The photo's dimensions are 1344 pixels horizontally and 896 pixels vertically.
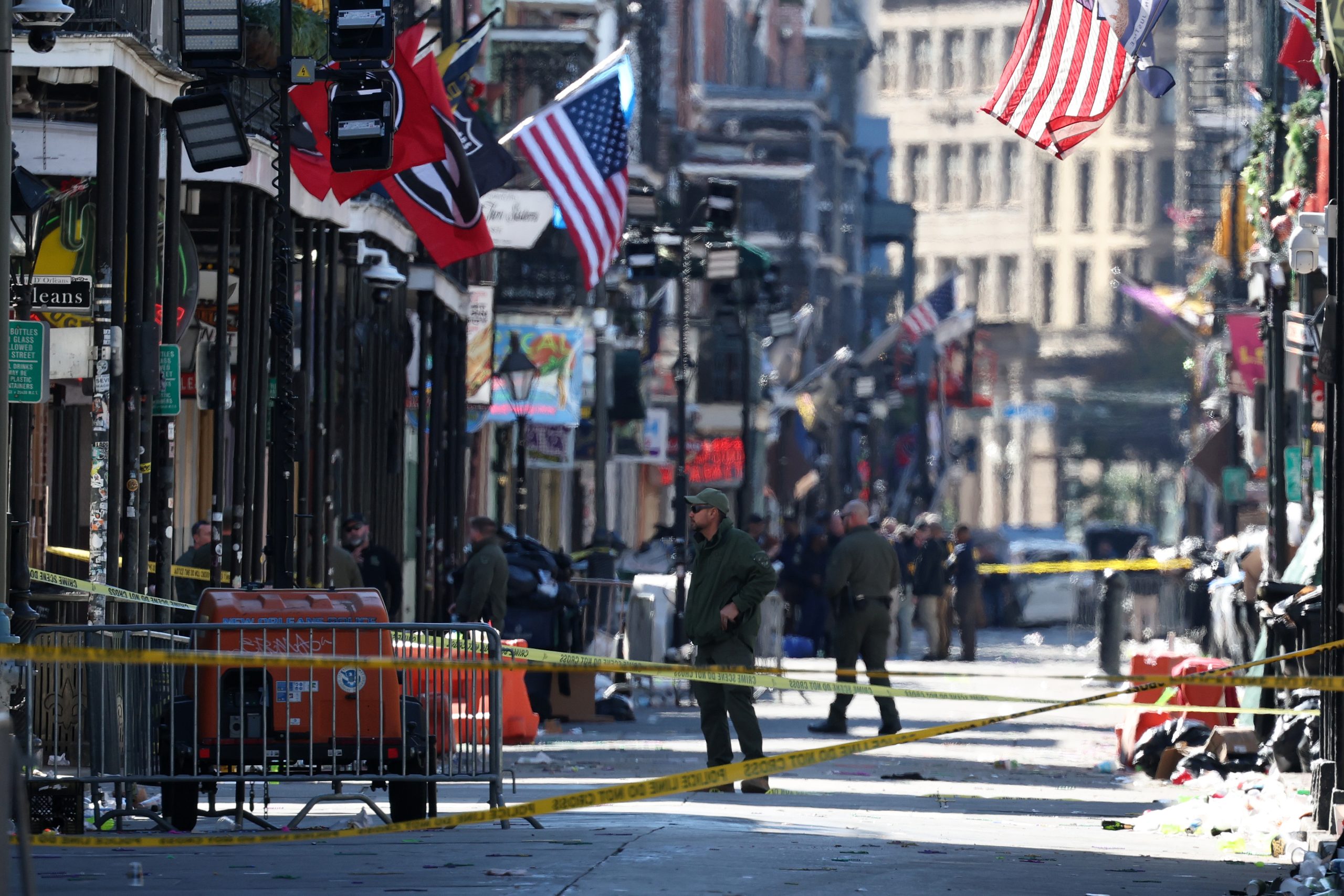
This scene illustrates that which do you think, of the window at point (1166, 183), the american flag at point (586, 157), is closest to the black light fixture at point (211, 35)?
the american flag at point (586, 157)

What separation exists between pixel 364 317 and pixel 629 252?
481 cm

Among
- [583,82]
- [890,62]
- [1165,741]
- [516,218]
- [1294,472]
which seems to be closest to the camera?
[1165,741]

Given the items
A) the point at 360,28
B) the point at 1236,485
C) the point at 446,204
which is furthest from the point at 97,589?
the point at 1236,485

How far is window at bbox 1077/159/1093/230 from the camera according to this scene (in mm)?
134500

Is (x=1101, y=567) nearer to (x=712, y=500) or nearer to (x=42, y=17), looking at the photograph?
(x=712, y=500)

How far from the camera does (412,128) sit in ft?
65.9

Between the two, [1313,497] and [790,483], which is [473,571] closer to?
[1313,497]

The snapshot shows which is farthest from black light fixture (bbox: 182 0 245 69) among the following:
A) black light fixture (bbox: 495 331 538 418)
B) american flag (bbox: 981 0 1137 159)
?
black light fixture (bbox: 495 331 538 418)

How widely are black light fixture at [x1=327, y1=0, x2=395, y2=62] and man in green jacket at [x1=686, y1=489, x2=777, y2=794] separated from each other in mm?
3760

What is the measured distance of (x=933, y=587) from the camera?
36469 mm

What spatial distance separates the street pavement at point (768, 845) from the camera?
10.7 m

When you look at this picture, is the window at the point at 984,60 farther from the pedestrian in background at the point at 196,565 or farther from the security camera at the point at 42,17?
the security camera at the point at 42,17

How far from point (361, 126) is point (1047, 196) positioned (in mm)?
119320

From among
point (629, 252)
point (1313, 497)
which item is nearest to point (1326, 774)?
point (1313, 497)
